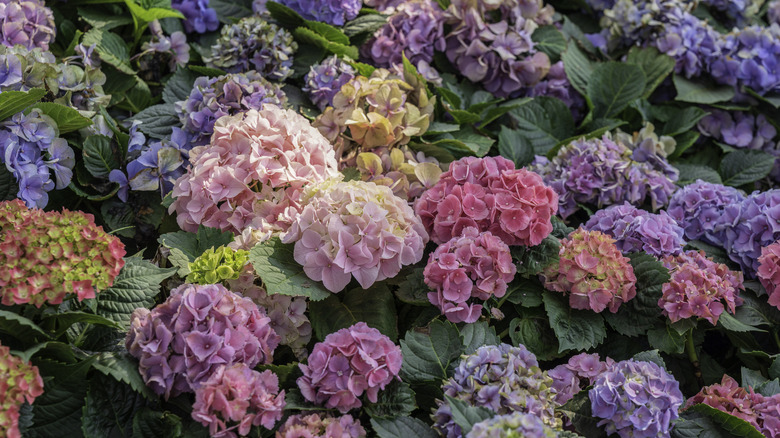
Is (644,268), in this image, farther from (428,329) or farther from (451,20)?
(451,20)

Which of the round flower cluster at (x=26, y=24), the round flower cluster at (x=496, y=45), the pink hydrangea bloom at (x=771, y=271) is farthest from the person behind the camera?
the round flower cluster at (x=496, y=45)

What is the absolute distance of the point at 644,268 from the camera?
82.4 inches

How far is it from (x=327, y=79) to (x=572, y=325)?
4.23 ft

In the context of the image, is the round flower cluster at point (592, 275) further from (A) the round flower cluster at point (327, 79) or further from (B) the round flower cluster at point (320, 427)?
(A) the round flower cluster at point (327, 79)

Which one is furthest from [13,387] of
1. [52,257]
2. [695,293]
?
[695,293]

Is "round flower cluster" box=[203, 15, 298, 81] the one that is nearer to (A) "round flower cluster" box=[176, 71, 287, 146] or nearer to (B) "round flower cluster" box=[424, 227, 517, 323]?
(A) "round flower cluster" box=[176, 71, 287, 146]

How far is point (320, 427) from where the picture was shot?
5.18ft

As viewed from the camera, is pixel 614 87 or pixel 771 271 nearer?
pixel 771 271

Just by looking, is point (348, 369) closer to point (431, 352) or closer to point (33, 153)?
point (431, 352)

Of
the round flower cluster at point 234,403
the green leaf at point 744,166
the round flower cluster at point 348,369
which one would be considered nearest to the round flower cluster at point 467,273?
the round flower cluster at point 348,369

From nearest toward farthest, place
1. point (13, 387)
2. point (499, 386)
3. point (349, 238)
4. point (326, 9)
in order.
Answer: point (13, 387), point (499, 386), point (349, 238), point (326, 9)

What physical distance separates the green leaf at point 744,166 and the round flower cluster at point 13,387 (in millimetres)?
2693

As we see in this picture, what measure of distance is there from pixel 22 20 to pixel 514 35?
1873 mm

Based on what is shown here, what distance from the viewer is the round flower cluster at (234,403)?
58.9 inches
